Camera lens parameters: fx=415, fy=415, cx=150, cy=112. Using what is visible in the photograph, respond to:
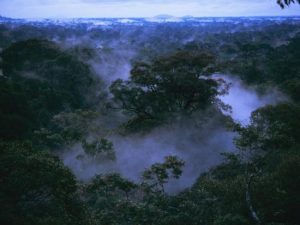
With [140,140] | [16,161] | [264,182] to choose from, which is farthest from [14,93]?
[264,182]

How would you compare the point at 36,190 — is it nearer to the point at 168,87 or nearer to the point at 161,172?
the point at 161,172

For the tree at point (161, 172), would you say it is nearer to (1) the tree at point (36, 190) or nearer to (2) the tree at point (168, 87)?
(1) the tree at point (36, 190)

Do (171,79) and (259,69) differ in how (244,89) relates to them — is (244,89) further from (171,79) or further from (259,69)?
(171,79)

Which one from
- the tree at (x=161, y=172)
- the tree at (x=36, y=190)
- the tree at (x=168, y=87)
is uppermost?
the tree at (x=168, y=87)

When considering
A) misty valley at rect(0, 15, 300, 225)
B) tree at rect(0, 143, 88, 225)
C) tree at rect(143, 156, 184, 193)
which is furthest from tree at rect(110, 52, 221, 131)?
tree at rect(0, 143, 88, 225)

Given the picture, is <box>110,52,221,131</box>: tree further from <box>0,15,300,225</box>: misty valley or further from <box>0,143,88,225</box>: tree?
<box>0,143,88,225</box>: tree

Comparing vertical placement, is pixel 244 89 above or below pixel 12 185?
above

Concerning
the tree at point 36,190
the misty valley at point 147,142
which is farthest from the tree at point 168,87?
the tree at point 36,190

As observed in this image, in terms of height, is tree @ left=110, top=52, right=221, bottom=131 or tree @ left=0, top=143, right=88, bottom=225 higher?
tree @ left=110, top=52, right=221, bottom=131
